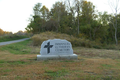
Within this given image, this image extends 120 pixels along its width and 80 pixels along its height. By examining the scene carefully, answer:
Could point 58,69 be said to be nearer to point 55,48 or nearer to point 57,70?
point 57,70

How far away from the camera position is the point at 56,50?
29.3 feet

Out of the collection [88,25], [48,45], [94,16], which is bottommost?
[48,45]

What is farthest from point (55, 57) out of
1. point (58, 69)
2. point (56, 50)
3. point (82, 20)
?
point (82, 20)

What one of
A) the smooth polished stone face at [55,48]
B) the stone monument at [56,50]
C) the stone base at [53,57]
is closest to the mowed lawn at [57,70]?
the stone base at [53,57]

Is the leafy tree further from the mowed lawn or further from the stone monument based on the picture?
the mowed lawn

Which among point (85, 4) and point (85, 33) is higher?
point (85, 4)

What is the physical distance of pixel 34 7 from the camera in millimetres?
37812

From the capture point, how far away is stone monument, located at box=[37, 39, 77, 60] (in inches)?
335

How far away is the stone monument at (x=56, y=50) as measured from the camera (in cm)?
851

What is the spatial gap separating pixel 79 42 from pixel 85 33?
37.8ft

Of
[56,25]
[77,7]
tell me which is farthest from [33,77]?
[56,25]

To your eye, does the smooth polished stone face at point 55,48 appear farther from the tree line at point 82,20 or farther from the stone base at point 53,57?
the tree line at point 82,20

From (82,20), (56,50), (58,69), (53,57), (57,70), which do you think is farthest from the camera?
(82,20)

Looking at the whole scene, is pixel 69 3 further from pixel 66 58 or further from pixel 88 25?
pixel 66 58
